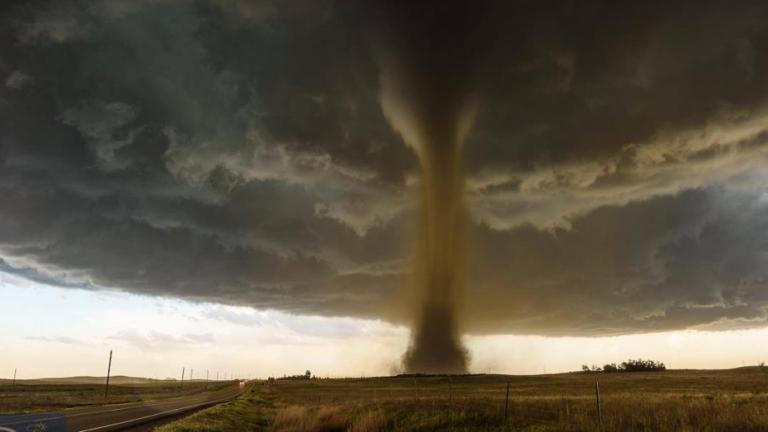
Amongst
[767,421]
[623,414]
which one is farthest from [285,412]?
[767,421]

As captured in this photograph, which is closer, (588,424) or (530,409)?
(588,424)

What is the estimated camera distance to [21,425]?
88.3 ft

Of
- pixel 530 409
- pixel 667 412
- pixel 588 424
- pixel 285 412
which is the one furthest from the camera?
pixel 285 412

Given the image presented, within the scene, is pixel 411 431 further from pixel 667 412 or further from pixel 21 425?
pixel 21 425

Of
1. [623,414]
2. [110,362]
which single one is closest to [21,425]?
[623,414]

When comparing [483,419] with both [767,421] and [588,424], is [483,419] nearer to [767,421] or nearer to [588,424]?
[588,424]

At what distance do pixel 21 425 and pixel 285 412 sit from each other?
1662 centimetres

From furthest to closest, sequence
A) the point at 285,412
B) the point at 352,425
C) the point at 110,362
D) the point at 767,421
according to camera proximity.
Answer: the point at 110,362 < the point at 285,412 < the point at 352,425 < the point at 767,421

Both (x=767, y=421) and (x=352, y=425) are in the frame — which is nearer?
(x=767, y=421)

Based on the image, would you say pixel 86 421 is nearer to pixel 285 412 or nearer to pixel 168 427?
pixel 168 427

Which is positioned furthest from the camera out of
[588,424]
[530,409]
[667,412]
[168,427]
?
[530,409]

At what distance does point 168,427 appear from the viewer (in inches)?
1036

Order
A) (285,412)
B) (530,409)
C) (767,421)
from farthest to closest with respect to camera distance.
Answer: (285,412) < (530,409) < (767,421)

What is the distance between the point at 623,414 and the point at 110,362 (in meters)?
115
